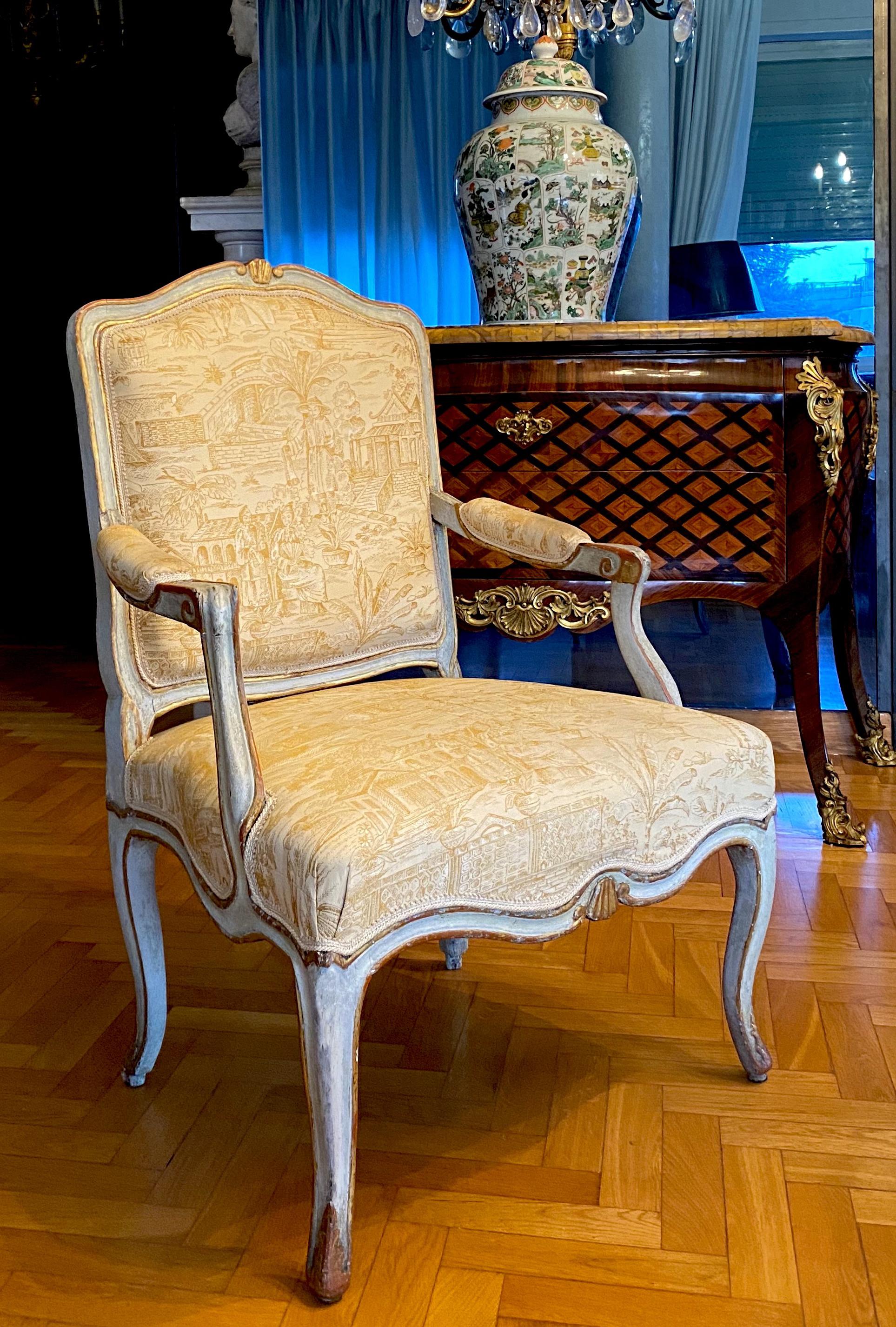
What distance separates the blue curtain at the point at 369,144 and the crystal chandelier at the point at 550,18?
29.8 inches

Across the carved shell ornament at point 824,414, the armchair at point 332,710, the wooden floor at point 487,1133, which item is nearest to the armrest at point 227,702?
the armchair at point 332,710

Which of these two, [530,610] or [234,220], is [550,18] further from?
[234,220]

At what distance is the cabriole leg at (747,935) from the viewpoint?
1.53 metres

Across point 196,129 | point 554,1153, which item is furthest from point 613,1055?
point 196,129

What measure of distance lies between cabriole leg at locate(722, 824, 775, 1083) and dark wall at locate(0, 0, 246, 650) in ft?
11.5

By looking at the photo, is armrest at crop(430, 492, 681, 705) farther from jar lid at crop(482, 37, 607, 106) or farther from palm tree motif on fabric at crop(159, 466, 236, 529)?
jar lid at crop(482, 37, 607, 106)

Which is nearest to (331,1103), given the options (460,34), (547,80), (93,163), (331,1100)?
(331,1100)

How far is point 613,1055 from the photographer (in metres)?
1.74

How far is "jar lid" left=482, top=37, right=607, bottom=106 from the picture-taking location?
260 cm

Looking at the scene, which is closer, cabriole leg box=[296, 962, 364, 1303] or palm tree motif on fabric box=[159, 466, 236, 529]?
cabriole leg box=[296, 962, 364, 1303]

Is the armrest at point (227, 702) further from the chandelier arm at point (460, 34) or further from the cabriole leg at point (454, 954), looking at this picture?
the chandelier arm at point (460, 34)

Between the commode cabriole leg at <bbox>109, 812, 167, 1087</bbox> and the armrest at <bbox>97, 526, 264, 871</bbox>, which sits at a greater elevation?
the armrest at <bbox>97, 526, 264, 871</bbox>

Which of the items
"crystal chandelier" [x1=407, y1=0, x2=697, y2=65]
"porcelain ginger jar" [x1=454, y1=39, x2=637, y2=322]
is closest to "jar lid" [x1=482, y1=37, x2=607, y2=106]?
"porcelain ginger jar" [x1=454, y1=39, x2=637, y2=322]

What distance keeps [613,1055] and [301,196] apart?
348 centimetres
